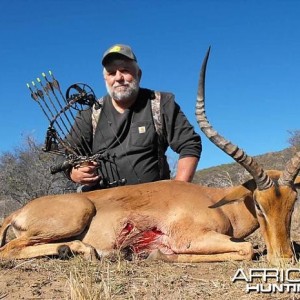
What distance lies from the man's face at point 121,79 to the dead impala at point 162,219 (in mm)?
1841

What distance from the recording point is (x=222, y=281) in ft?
12.8

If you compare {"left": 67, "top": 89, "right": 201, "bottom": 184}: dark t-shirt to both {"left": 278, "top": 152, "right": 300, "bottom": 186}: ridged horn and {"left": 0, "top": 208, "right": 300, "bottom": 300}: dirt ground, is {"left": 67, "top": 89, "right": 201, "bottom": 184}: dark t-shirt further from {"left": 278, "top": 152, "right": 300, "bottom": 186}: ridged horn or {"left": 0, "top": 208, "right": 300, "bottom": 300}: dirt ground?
{"left": 0, "top": 208, "right": 300, "bottom": 300}: dirt ground

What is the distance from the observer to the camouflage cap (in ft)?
23.7

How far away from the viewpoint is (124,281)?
3.95 meters

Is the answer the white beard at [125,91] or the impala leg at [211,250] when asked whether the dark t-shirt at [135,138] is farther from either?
the impala leg at [211,250]

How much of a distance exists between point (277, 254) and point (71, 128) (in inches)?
154

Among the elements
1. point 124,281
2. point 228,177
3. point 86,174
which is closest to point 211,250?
point 124,281

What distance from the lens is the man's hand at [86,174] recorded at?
21.4ft

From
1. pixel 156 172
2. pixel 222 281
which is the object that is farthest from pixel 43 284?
pixel 156 172

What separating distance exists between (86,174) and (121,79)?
1.62 meters

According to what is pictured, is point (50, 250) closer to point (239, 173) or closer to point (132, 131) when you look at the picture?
point (132, 131)

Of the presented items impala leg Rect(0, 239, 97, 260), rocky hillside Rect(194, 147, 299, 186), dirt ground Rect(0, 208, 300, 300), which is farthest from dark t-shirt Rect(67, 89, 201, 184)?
rocky hillside Rect(194, 147, 299, 186)

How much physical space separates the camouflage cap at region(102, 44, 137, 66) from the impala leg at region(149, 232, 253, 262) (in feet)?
10.4

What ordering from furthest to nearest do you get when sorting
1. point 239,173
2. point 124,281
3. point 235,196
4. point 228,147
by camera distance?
point 239,173, point 235,196, point 228,147, point 124,281
